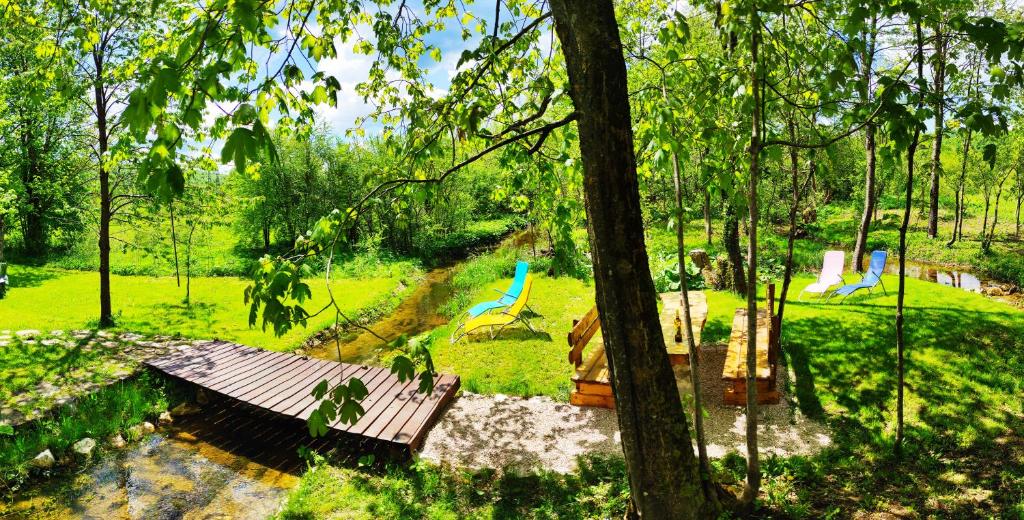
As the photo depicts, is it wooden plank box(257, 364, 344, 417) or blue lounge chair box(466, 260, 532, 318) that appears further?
blue lounge chair box(466, 260, 532, 318)

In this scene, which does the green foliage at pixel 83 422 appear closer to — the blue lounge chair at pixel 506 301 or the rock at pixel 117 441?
the rock at pixel 117 441

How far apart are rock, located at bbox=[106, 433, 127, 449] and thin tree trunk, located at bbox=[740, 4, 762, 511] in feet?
24.6

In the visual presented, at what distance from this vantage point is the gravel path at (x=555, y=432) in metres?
5.61

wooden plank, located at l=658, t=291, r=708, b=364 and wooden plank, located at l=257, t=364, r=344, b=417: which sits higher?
wooden plank, located at l=658, t=291, r=708, b=364

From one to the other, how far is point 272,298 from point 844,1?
4687 millimetres

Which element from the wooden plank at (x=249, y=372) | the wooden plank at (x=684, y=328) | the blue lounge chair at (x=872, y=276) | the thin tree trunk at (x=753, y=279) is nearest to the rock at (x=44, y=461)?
the wooden plank at (x=249, y=372)

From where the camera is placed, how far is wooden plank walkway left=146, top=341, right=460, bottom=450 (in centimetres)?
632

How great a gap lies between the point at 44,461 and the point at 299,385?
2.89 m

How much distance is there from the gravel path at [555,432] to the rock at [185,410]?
4.16 meters

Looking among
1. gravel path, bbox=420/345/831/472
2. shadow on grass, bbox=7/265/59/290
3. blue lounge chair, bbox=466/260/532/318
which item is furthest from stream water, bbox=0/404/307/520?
shadow on grass, bbox=7/265/59/290

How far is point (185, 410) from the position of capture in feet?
26.5

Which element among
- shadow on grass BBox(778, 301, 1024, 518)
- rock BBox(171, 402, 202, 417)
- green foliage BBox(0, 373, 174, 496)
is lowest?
rock BBox(171, 402, 202, 417)

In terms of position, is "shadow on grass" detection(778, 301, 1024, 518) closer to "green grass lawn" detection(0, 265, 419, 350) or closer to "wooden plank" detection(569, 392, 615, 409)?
"wooden plank" detection(569, 392, 615, 409)

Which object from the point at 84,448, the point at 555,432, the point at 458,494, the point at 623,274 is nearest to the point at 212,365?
the point at 84,448
